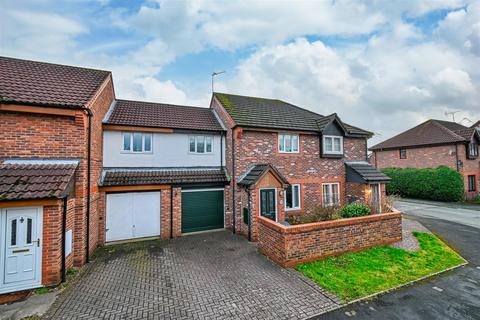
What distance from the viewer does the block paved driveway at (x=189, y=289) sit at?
508 cm

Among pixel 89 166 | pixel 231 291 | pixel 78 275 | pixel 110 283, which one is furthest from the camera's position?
pixel 89 166

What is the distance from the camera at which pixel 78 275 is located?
6.87m

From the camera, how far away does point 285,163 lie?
12.4 meters

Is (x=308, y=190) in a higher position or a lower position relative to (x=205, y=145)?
lower

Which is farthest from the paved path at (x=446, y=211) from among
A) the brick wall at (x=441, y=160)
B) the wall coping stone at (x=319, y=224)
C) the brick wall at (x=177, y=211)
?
the brick wall at (x=177, y=211)

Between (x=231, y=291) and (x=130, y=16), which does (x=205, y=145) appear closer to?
(x=130, y=16)

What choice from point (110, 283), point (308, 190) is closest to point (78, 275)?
point (110, 283)

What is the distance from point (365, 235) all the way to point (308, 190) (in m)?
4.48

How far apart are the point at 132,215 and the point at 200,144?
5023 millimetres

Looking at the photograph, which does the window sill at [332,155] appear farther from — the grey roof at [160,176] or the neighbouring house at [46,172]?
the neighbouring house at [46,172]

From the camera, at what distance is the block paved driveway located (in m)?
5.08

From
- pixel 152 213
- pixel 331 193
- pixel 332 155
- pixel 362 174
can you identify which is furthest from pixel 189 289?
pixel 362 174

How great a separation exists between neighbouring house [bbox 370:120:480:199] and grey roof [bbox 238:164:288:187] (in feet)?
68.6

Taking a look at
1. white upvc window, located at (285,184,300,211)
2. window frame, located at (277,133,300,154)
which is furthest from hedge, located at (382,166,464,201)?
window frame, located at (277,133,300,154)
